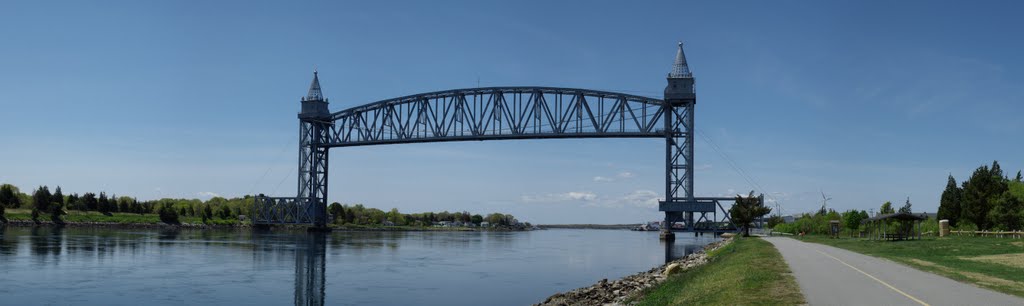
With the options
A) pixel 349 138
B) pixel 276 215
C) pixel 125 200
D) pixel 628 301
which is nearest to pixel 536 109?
pixel 349 138

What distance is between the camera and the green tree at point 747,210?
260 ft

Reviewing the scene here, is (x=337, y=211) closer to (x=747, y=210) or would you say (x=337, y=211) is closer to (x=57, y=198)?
(x=57, y=198)

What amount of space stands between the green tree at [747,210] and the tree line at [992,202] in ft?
59.4

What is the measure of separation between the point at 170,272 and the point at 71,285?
754cm

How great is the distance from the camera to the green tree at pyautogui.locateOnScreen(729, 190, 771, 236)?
79188 mm

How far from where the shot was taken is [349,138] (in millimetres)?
117625

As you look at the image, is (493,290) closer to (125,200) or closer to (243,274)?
(243,274)

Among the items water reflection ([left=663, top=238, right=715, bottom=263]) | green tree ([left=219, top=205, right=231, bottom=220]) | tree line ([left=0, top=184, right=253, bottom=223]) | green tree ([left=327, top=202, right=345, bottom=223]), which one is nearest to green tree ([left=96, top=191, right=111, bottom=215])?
tree line ([left=0, top=184, right=253, bottom=223])

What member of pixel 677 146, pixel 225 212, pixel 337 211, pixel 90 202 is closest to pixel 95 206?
pixel 90 202

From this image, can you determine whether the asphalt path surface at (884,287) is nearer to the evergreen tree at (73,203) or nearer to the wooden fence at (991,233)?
the wooden fence at (991,233)

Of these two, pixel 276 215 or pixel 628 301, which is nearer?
pixel 628 301

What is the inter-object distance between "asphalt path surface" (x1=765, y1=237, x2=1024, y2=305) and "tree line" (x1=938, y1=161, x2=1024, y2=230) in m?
42.6

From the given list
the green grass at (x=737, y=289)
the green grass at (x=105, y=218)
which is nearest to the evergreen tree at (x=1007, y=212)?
the green grass at (x=737, y=289)

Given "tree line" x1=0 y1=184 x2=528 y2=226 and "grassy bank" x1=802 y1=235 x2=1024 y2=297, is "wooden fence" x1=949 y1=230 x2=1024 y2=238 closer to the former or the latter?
"grassy bank" x1=802 y1=235 x2=1024 y2=297
